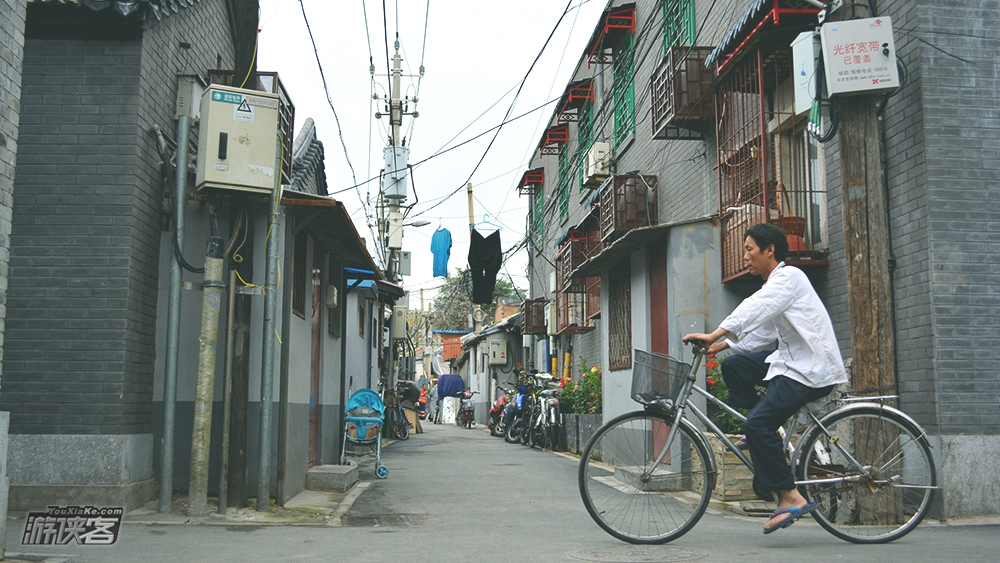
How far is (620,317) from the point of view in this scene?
12.6 m

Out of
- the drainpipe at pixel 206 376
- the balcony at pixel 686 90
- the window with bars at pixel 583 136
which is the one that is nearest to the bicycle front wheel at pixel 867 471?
the drainpipe at pixel 206 376

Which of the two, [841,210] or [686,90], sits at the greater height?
[686,90]

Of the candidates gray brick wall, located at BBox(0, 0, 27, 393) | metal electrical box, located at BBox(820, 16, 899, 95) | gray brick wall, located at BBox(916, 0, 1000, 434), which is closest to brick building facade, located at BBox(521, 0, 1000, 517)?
gray brick wall, located at BBox(916, 0, 1000, 434)

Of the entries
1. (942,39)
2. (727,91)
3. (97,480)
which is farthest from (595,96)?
(97,480)

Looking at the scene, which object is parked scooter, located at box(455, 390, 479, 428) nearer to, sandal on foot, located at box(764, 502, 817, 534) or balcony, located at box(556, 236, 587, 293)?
balcony, located at box(556, 236, 587, 293)

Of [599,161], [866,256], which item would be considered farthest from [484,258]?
[866,256]

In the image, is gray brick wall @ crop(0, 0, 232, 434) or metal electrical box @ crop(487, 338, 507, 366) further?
metal electrical box @ crop(487, 338, 507, 366)

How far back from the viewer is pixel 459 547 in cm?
552

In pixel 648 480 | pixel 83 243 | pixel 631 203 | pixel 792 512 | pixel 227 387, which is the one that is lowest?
pixel 792 512

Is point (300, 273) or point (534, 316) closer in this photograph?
point (300, 273)

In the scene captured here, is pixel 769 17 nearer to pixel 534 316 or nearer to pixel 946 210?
pixel 946 210

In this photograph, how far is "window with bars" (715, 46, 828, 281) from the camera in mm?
8703

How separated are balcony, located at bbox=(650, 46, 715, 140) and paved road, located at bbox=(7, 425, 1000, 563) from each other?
5.28 metres
